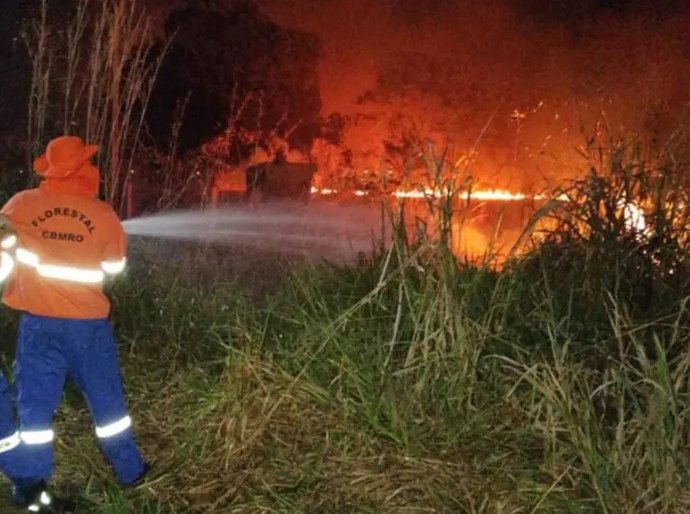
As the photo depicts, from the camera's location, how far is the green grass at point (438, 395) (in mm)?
4031

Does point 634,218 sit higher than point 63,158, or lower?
lower

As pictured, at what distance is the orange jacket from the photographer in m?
4.21

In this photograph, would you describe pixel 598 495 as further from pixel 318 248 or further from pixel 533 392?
pixel 318 248

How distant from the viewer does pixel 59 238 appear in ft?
13.9

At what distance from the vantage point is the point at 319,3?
15.6 meters

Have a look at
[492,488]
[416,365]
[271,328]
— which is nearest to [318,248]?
[271,328]

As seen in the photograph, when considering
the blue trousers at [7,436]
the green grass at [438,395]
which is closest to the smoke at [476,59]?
the green grass at [438,395]

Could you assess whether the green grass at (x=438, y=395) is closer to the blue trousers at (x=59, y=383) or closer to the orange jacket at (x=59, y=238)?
the blue trousers at (x=59, y=383)

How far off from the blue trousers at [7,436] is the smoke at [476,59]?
9754 mm

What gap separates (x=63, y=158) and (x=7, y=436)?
3.94ft

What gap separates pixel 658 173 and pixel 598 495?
78.6 inches

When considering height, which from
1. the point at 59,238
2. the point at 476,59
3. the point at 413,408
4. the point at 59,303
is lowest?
the point at 413,408

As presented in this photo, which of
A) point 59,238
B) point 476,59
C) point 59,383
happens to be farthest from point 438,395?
point 476,59

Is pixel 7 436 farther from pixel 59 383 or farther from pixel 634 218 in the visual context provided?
pixel 634 218
